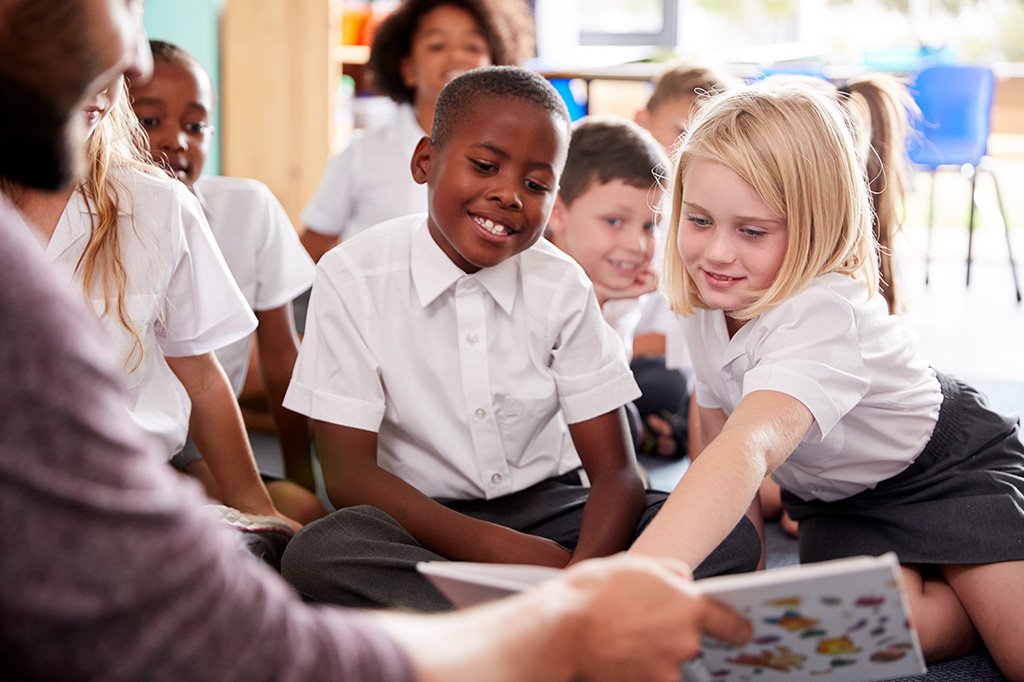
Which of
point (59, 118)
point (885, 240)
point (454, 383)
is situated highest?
point (59, 118)

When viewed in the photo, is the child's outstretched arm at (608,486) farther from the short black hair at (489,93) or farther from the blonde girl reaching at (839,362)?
the short black hair at (489,93)

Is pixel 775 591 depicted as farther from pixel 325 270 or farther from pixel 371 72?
pixel 371 72

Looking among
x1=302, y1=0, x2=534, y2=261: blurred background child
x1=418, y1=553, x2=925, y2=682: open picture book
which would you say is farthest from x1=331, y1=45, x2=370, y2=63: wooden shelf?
x1=418, y1=553, x2=925, y2=682: open picture book

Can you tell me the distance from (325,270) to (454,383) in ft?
0.80

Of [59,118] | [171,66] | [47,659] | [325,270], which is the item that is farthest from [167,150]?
[47,659]

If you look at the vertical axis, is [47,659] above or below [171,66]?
below

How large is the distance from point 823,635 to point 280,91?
3.46m

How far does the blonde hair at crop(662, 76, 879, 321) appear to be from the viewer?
44.2 inches

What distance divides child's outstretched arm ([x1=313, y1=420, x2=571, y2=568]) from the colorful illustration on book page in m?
0.39

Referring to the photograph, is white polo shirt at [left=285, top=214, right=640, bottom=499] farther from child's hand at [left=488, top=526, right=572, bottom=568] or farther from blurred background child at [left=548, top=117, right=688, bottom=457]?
blurred background child at [left=548, top=117, right=688, bottom=457]

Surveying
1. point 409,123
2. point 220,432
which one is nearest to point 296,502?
point 220,432

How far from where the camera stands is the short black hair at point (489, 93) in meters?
1.26

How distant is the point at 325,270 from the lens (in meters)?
1.28

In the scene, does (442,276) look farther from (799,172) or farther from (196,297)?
(799,172)
